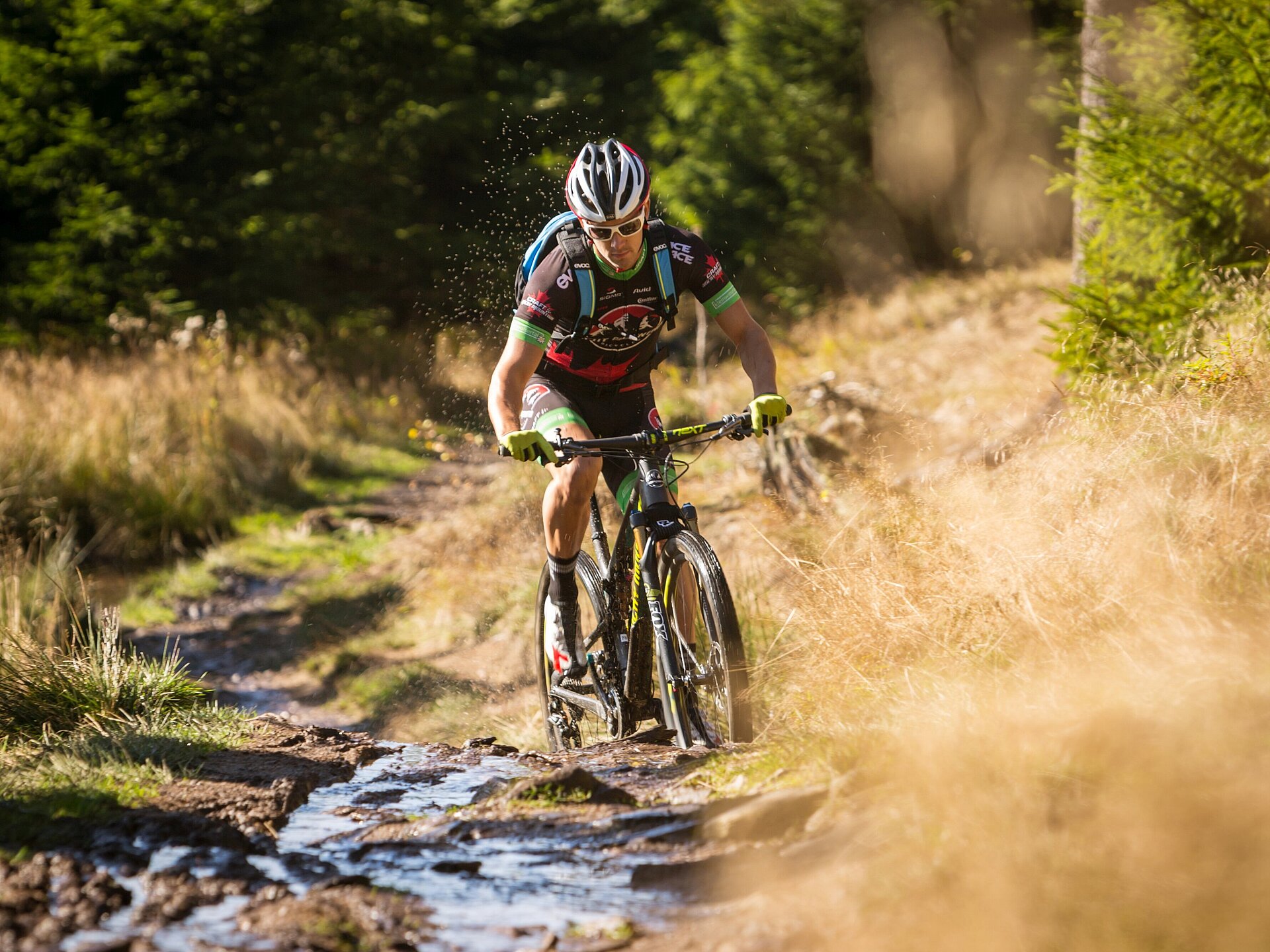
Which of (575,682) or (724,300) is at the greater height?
(724,300)

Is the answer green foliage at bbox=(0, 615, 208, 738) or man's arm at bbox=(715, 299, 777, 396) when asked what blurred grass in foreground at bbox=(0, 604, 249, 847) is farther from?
man's arm at bbox=(715, 299, 777, 396)

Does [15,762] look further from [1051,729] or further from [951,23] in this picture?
[951,23]

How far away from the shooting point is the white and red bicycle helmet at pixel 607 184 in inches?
157

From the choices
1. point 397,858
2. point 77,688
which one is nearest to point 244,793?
point 397,858

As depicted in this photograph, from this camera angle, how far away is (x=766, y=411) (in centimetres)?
372

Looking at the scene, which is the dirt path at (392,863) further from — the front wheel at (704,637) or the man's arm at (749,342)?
the man's arm at (749,342)

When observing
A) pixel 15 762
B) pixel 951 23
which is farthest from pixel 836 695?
pixel 951 23

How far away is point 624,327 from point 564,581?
119 cm

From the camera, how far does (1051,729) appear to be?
265cm

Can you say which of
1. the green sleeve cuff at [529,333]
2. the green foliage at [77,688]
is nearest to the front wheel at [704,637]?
the green sleeve cuff at [529,333]

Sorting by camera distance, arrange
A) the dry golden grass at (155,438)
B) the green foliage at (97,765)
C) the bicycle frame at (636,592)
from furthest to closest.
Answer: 1. the dry golden grass at (155,438)
2. the bicycle frame at (636,592)
3. the green foliage at (97,765)

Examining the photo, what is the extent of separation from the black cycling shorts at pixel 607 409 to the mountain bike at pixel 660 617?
0.22 meters

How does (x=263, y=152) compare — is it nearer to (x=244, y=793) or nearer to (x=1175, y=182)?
(x=1175, y=182)

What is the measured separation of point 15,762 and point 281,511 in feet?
23.7
